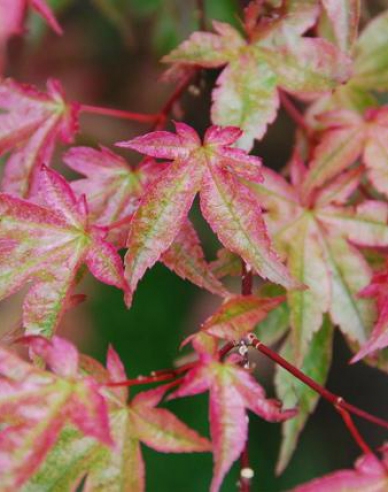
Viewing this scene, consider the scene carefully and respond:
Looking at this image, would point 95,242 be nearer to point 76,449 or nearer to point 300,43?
point 76,449

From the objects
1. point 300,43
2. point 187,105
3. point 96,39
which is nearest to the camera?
point 300,43

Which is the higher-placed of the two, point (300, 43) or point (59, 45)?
point (300, 43)

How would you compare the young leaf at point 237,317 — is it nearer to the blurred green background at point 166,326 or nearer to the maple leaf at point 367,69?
the maple leaf at point 367,69

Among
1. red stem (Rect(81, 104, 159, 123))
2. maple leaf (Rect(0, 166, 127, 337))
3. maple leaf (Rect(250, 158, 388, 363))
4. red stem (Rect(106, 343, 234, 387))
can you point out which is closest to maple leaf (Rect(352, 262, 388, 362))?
maple leaf (Rect(250, 158, 388, 363))

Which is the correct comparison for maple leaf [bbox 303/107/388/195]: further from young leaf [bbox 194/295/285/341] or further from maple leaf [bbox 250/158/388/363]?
young leaf [bbox 194/295/285/341]

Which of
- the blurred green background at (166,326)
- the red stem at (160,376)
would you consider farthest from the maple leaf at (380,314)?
the blurred green background at (166,326)

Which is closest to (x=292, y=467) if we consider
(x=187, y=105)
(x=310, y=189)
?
(x=187, y=105)

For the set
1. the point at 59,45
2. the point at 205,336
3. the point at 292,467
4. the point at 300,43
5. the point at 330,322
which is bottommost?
the point at 292,467
